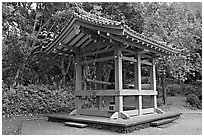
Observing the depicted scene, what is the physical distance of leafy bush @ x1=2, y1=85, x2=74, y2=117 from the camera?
9.74 m

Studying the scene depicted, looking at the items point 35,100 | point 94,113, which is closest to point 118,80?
point 94,113

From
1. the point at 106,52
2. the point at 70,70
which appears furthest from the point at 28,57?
the point at 106,52

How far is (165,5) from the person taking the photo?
12.9m

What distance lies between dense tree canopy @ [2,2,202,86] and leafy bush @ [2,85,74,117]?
1267mm

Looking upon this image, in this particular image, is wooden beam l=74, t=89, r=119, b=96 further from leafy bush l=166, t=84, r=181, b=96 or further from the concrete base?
leafy bush l=166, t=84, r=181, b=96

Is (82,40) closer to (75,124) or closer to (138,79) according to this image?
(138,79)

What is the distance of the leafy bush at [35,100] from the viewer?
9742mm

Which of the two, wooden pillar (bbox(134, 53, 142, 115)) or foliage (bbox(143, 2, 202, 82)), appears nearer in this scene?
wooden pillar (bbox(134, 53, 142, 115))

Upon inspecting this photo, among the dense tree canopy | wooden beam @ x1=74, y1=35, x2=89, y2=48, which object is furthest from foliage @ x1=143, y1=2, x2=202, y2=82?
wooden beam @ x1=74, y1=35, x2=89, y2=48

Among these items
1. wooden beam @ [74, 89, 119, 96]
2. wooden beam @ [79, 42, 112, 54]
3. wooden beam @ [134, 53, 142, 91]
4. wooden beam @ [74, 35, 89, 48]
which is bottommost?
wooden beam @ [74, 89, 119, 96]

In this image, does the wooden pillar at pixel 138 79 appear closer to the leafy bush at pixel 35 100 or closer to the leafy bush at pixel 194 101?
the leafy bush at pixel 35 100

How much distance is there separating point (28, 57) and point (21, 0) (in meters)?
2.73

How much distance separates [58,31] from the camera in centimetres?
1159

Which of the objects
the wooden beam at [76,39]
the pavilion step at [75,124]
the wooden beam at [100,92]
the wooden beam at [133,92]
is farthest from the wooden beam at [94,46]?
the pavilion step at [75,124]
